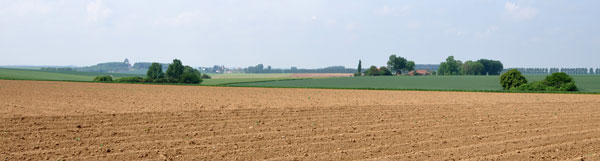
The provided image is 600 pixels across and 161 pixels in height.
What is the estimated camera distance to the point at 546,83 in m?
47.0

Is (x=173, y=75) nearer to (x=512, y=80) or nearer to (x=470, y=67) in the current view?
(x=512, y=80)

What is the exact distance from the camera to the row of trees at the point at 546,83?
45.2m

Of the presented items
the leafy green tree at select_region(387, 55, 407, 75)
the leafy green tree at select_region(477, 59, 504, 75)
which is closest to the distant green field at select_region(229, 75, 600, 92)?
the leafy green tree at select_region(387, 55, 407, 75)

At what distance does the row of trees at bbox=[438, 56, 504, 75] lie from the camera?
419ft

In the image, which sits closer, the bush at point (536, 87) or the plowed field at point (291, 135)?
the plowed field at point (291, 135)

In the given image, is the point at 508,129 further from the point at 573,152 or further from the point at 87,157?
the point at 87,157

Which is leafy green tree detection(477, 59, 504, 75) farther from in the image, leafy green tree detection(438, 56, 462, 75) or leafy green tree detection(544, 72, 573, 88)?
leafy green tree detection(544, 72, 573, 88)

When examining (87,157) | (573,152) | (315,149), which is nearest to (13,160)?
(87,157)

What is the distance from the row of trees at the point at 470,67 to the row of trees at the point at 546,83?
79.2 meters

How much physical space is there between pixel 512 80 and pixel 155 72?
49.0 metres

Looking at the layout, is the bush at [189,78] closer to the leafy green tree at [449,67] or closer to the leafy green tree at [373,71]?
the leafy green tree at [373,71]

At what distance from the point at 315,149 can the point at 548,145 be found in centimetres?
597

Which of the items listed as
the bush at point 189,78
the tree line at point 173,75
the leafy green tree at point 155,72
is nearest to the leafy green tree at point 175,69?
the tree line at point 173,75

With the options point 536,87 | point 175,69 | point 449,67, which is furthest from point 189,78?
point 449,67
